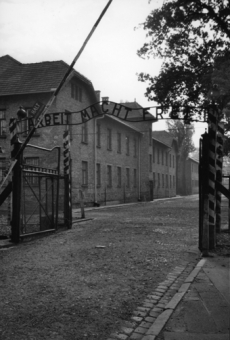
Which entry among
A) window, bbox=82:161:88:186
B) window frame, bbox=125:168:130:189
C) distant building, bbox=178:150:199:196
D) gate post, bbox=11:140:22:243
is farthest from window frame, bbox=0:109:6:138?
distant building, bbox=178:150:199:196

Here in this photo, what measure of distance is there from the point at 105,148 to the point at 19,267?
89.3 feet

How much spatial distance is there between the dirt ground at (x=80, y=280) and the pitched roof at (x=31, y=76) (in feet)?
53.0

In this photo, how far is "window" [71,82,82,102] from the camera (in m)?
28.0

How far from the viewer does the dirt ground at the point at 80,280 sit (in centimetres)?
421

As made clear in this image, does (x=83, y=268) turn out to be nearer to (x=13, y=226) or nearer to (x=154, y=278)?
(x=154, y=278)

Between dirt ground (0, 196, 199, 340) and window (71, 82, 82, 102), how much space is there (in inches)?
714

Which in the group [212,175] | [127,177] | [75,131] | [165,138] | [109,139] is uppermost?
[165,138]

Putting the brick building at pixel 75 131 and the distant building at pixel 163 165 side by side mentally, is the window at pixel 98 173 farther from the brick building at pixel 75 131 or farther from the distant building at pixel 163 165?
the distant building at pixel 163 165

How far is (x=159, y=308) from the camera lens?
4.80 m

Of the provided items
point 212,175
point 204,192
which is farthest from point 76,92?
point 204,192

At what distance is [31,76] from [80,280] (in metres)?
22.6

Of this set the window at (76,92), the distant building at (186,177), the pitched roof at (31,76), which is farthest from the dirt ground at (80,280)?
the distant building at (186,177)

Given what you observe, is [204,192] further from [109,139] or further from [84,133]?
[109,139]

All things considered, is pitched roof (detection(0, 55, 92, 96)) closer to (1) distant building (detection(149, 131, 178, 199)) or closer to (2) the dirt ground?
(2) the dirt ground
